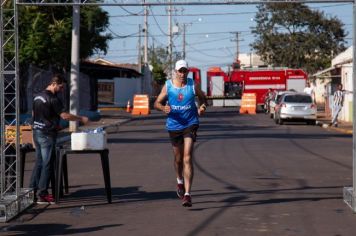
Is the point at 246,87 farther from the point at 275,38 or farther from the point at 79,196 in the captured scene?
the point at 79,196

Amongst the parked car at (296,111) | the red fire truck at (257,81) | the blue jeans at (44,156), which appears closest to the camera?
the blue jeans at (44,156)

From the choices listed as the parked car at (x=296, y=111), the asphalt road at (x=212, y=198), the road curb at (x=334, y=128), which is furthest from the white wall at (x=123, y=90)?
the asphalt road at (x=212, y=198)

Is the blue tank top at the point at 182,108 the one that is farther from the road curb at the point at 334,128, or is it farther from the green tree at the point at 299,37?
the green tree at the point at 299,37

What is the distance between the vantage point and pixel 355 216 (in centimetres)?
1039

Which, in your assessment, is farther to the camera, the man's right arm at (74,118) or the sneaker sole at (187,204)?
the man's right arm at (74,118)

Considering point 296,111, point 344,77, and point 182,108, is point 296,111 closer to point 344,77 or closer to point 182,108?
point 344,77

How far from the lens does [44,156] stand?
38.0 feet

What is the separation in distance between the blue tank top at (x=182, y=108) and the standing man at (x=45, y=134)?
125 cm

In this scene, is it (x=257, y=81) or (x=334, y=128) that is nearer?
(x=334, y=128)

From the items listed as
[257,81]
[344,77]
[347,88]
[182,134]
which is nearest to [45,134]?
[182,134]

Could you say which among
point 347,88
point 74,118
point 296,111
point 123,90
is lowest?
point 296,111

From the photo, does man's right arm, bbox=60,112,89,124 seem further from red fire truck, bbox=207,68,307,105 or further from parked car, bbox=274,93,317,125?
red fire truck, bbox=207,68,307,105

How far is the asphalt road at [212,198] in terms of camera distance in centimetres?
965

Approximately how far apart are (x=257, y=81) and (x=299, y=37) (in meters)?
17.6
